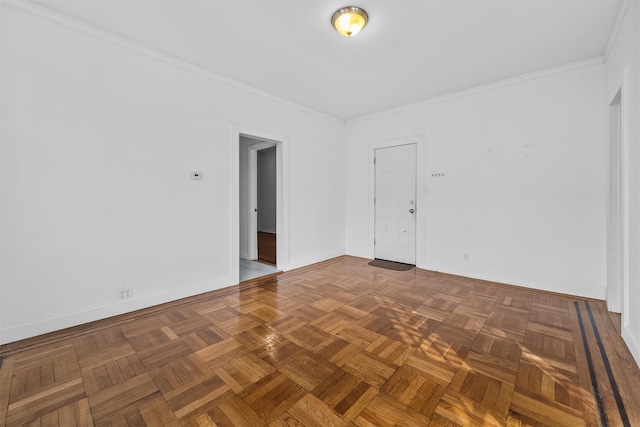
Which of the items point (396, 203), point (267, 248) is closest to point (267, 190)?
point (267, 248)

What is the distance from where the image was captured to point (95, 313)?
2.62 metres

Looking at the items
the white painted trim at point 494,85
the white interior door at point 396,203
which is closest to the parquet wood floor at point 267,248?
the white interior door at point 396,203

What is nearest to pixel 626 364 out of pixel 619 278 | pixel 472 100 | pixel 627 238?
pixel 627 238

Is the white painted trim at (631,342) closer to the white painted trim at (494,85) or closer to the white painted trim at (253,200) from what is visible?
the white painted trim at (494,85)

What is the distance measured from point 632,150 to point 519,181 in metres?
1.46

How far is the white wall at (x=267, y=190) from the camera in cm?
877

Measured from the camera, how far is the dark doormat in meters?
4.53

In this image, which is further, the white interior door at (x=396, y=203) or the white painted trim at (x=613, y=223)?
the white interior door at (x=396, y=203)

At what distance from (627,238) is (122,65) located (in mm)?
4769

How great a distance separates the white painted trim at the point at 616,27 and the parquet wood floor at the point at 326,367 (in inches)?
104

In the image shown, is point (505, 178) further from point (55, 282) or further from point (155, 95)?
point (55, 282)

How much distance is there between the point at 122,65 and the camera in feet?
9.05

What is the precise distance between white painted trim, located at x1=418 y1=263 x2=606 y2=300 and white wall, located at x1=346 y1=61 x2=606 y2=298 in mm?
11

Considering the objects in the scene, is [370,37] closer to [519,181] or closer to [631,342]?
[519,181]
